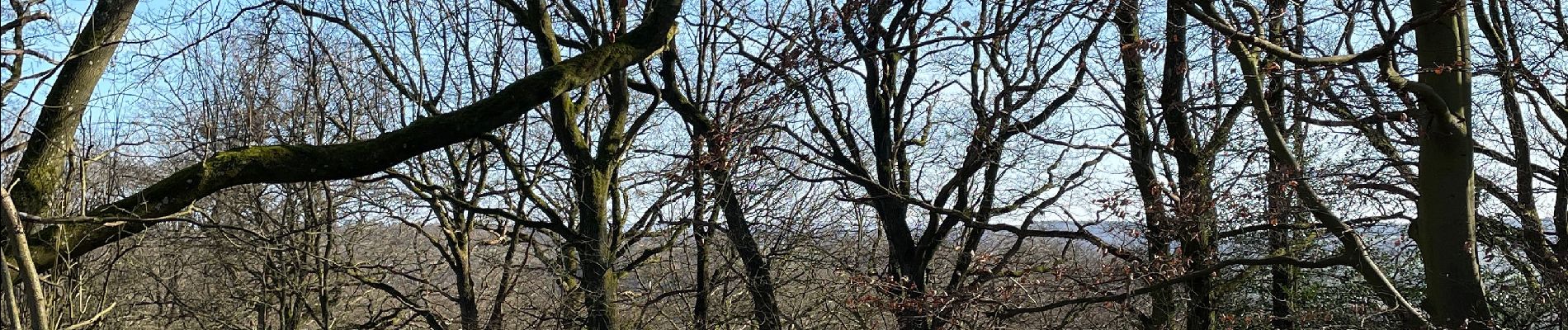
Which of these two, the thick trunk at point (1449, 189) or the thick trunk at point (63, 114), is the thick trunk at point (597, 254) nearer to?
the thick trunk at point (63, 114)

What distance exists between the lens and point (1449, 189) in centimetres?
664

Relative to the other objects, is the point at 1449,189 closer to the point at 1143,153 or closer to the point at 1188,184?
the point at 1188,184

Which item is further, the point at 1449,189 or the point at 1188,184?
the point at 1188,184

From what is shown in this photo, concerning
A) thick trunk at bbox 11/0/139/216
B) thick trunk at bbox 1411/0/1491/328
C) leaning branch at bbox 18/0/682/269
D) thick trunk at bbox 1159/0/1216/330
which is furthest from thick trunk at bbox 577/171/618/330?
thick trunk at bbox 1411/0/1491/328

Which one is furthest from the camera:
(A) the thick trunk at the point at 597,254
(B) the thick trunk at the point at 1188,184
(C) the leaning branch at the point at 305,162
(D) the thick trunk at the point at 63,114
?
(A) the thick trunk at the point at 597,254

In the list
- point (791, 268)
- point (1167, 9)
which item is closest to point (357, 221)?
point (791, 268)

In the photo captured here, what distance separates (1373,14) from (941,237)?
4.39m

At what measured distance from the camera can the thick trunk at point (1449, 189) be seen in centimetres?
657

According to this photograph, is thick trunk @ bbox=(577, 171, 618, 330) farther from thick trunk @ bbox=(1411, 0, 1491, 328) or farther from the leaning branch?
thick trunk @ bbox=(1411, 0, 1491, 328)

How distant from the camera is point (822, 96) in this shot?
11602mm

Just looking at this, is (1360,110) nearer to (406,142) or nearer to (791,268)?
(791,268)

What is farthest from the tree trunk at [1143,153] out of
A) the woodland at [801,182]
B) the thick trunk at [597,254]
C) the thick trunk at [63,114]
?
the thick trunk at [63,114]

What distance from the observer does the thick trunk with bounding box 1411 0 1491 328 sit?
6.57 m

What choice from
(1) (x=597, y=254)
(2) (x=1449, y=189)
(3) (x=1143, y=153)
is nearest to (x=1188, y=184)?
(3) (x=1143, y=153)
